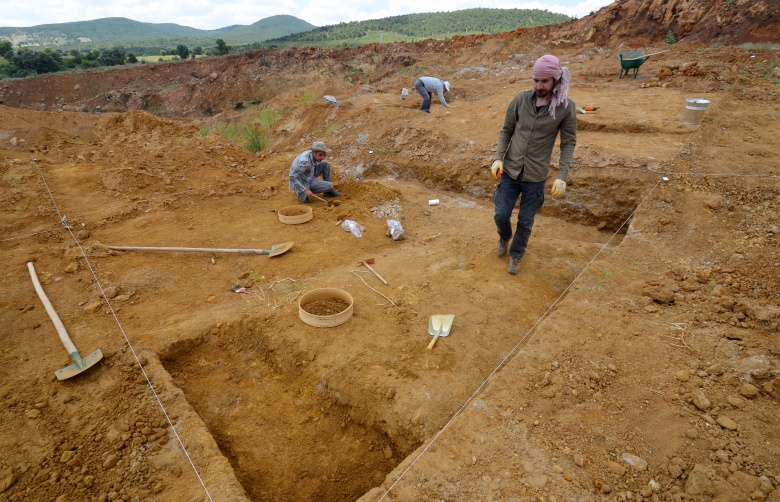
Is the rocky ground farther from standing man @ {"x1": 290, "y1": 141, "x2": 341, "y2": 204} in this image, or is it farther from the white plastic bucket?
standing man @ {"x1": 290, "y1": 141, "x2": 341, "y2": 204}

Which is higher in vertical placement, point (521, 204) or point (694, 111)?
point (694, 111)

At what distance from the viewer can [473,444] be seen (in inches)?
91.2

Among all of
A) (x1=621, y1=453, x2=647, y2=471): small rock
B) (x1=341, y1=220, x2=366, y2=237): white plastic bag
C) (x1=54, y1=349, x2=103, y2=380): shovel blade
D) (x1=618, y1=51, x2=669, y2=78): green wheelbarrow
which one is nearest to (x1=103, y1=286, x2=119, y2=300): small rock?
(x1=54, y1=349, x2=103, y2=380): shovel blade

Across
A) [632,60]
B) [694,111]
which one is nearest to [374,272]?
[694,111]

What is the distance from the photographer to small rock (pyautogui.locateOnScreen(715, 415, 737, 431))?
84.2 inches

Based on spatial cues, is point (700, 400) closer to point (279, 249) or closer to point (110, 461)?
point (110, 461)

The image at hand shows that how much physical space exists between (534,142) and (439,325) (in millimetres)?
1888

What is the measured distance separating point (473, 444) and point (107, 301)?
384 centimetres

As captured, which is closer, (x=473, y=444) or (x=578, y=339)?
(x=473, y=444)

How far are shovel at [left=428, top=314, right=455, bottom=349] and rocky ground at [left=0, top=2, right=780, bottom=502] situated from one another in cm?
7

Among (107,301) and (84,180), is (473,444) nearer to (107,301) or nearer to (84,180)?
(107,301)

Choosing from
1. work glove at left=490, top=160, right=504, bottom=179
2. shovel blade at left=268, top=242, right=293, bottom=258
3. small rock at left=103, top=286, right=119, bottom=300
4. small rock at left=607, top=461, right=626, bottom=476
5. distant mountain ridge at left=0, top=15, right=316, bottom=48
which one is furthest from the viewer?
distant mountain ridge at left=0, top=15, right=316, bottom=48

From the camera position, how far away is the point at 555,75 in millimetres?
3223

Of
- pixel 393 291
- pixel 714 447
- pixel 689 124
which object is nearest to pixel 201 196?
pixel 393 291
